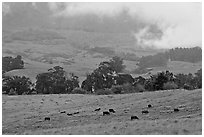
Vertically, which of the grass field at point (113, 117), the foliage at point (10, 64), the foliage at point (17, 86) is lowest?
the grass field at point (113, 117)

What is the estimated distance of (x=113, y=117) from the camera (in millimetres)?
35844

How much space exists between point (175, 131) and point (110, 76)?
88.5m

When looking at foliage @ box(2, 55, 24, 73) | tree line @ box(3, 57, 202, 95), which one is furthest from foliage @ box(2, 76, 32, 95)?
→ foliage @ box(2, 55, 24, 73)

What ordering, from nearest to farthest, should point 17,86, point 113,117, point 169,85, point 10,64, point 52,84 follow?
point 113,117
point 169,85
point 17,86
point 52,84
point 10,64

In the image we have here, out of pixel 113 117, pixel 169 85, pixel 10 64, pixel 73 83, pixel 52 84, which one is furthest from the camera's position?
pixel 10 64

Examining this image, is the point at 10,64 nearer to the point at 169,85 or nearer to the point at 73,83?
the point at 73,83

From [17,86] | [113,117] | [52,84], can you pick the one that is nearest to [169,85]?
[113,117]

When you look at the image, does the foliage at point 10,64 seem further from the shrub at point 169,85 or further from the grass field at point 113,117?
the grass field at point 113,117

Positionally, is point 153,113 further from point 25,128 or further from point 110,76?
point 110,76

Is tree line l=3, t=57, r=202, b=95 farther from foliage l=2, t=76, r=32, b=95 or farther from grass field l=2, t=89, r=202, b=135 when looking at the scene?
grass field l=2, t=89, r=202, b=135

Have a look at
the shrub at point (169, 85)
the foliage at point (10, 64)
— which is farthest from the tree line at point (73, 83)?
the foliage at point (10, 64)

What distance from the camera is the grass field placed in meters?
24.9

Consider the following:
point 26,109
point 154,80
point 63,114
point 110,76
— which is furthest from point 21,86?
point 63,114

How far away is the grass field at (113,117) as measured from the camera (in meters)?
24.9
